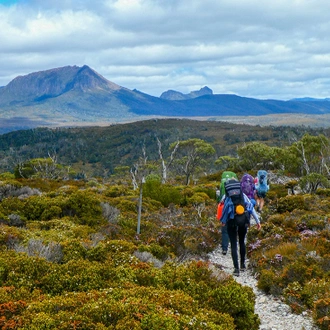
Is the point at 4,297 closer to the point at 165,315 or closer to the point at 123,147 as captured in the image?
the point at 165,315

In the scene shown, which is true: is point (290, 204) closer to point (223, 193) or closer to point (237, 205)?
point (223, 193)

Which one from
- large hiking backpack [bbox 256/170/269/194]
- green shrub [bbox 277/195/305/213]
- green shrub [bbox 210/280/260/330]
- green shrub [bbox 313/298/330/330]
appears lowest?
green shrub [bbox 277/195/305/213]

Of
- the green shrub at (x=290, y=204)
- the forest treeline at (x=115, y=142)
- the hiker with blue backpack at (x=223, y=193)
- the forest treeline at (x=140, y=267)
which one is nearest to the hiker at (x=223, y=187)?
the hiker with blue backpack at (x=223, y=193)

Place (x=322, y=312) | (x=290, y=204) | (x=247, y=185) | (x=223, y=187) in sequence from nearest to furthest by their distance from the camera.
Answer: (x=322, y=312) → (x=223, y=187) → (x=247, y=185) → (x=290, y=204)

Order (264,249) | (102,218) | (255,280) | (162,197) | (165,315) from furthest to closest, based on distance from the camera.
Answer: (162,197) → (102,218) → (264,249) → (255,280) → (165,315)

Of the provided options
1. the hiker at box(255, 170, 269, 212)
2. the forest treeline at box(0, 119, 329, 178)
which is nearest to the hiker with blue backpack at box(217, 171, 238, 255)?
the hiker at box(255, 170, 269, 212)

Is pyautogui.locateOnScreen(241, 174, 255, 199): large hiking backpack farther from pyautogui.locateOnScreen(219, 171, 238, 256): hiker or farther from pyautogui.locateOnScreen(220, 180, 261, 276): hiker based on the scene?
pyautogui.locateOnScreen(220, 180, 261, 276): hiker

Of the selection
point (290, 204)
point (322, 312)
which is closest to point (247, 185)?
point (290, 204)

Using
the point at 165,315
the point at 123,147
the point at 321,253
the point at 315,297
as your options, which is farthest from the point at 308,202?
the point at 123,147

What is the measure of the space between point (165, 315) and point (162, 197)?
55.4ft

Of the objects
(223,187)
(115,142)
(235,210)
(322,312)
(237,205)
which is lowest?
(322,312)

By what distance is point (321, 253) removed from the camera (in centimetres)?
894

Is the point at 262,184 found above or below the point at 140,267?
above

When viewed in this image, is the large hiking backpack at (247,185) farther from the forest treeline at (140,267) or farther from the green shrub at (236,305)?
the green shrub at (236,305)
